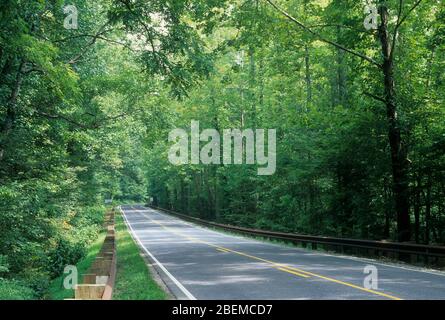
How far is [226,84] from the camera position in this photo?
72.9ft

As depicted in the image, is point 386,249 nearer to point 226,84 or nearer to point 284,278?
point 284,278

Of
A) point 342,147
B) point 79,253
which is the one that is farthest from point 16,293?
point 342,147

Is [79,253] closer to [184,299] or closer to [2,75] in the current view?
[2,75]

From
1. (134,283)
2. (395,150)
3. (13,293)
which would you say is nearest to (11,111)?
(13,293)

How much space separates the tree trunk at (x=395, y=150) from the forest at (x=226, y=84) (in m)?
0.04

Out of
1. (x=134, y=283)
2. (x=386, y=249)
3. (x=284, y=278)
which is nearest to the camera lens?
(x=134, y=283)

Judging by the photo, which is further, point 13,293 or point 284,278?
point 284,278

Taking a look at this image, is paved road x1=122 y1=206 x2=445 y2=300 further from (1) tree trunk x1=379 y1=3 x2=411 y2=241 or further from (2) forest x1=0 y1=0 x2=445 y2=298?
(2) forest x1=0 y1=0 x2=445 y2=298

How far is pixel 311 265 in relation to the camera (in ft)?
50.2

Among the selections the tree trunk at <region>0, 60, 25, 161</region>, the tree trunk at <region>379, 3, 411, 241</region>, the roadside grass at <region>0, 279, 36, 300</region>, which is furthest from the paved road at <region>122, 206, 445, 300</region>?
the tree trunk at <region>0, 60, 25, 161</region>

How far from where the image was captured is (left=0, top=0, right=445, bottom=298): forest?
47.9 ft

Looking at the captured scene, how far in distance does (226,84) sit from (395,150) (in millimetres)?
8065

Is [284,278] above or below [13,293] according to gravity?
above
